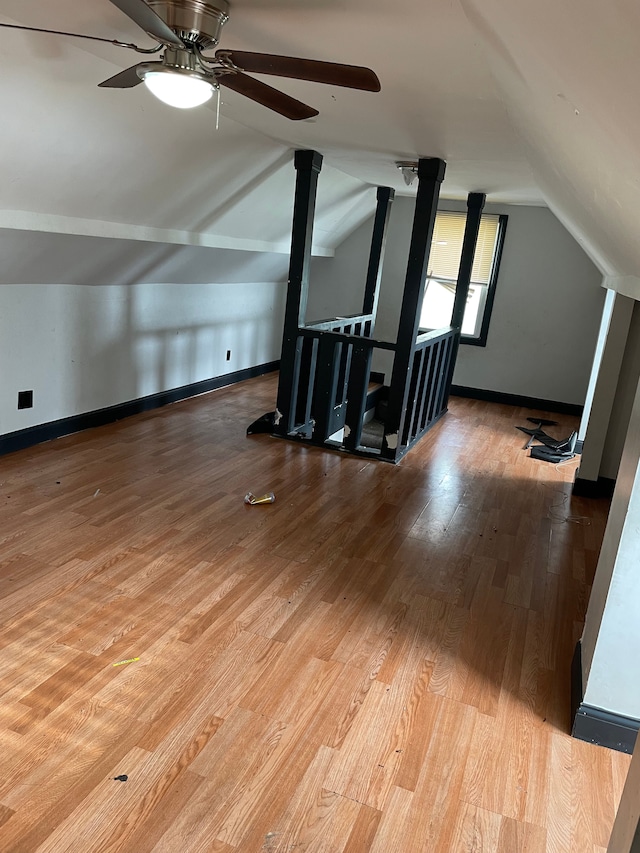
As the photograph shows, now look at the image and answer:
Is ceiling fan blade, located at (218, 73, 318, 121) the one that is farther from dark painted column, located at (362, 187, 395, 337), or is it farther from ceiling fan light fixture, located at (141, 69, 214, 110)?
dark painted column, located at (362, 187, 395, 337)

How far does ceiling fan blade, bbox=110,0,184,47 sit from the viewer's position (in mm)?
1694

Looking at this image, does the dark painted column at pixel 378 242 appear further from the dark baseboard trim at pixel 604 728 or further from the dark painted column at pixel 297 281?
the dark baseboard trim at pixel 604 728

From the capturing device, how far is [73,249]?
3.79 m

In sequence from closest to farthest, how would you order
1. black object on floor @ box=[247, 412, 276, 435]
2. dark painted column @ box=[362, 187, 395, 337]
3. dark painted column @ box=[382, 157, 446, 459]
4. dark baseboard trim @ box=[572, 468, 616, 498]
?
1. dark painted column @ box=[382, 157, 446, 459]
2. dark baseboard trim @ box=[572, 468, 616, 498]
3. black object on floor @ box=[247, 412, 276, 435]
4. dark painted column @ box=[362, 187, 395, 337]

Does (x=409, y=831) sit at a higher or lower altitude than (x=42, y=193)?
lower

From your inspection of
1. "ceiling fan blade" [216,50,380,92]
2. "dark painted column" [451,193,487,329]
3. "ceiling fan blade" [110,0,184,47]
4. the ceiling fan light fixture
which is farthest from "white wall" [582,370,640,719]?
"dark painted column" [451,193,487,329]

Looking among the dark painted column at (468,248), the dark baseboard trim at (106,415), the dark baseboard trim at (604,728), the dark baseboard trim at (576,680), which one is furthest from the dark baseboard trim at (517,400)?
the dark baseboard trim at (604,728)

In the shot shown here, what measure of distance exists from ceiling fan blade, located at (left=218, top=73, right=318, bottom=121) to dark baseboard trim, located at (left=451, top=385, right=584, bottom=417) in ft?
16.7

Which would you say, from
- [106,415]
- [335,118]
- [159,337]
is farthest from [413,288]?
[106,415]

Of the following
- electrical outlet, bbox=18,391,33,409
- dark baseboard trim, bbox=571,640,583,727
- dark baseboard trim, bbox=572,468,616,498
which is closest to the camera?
dark baseboard trim, bbox=571,640,583,727

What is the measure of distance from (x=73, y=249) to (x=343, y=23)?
230cm

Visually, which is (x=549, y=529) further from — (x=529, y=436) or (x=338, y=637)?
(x=529, y=436)

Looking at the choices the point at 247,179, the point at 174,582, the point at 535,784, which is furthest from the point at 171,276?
the point at 535,784

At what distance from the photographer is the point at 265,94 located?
2.36 meters
